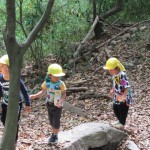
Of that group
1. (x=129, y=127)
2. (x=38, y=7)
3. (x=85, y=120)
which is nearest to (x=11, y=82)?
(x=129, y=127)

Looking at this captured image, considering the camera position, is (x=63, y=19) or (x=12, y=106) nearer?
(x=12, y=106)

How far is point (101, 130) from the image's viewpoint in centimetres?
616

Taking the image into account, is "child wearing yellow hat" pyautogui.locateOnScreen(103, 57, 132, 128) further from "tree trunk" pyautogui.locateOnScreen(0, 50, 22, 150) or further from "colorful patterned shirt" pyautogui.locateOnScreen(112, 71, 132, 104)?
"tree trunk" pyautogui.locateOnScreen(0, 50, 22, 150)

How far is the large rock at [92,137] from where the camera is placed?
5521 millimetres

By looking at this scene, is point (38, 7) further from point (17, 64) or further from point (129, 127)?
point (17, 64)

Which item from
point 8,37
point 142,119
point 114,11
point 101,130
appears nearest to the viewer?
point 8,37

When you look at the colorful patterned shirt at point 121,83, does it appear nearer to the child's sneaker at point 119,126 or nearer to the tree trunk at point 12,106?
the child's sneaker at point 119,126

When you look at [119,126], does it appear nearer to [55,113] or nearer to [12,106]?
[55,113]

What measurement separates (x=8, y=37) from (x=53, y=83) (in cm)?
140

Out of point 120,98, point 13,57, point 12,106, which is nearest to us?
point 13,57

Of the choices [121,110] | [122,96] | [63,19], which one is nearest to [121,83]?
[122,96]

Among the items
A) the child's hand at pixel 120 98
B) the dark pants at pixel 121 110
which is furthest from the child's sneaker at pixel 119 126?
the child's hand at pixel 120 98

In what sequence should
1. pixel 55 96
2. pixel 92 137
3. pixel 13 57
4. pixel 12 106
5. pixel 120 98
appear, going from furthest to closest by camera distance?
pixel 120 98
pixel 92 137
pixel 55 96
pixel 12 106
pixel 13 57

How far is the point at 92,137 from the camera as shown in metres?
5.93
